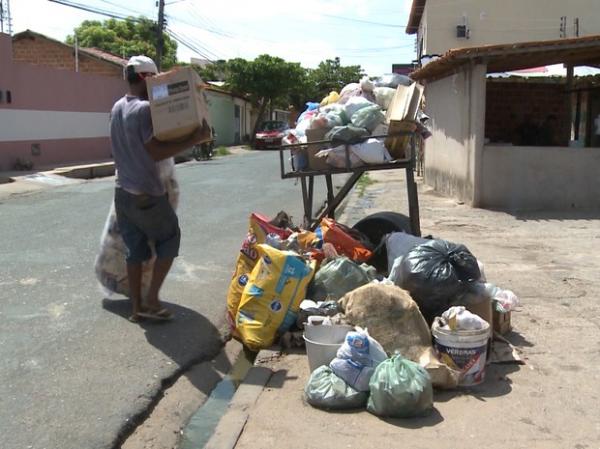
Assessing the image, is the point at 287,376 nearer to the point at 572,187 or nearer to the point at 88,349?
Result: the point at 88,349

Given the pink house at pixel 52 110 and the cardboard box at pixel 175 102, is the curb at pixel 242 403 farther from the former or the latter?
the pink house at pixel 52 110

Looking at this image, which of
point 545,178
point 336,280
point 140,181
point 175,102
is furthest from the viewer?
point 545,178

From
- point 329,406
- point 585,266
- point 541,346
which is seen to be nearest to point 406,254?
point 541,346

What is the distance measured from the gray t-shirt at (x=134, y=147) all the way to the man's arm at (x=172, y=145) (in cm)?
5

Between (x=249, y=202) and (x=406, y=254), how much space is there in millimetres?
8352

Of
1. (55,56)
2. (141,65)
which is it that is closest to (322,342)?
(141,65)

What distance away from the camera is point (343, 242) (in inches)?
239

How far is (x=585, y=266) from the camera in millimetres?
7574

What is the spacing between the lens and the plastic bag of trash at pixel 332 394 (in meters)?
3.88

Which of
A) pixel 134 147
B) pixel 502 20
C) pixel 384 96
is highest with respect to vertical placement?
pixel 502 20

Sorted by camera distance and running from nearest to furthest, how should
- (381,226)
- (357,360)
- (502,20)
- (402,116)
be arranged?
(357,360)
(402,116)
(381,226)
(502,20)

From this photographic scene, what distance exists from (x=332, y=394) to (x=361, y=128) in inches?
122

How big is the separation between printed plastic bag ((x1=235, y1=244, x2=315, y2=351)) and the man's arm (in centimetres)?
97

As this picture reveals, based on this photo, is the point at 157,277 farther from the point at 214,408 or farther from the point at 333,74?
the point at 333,74
